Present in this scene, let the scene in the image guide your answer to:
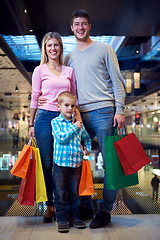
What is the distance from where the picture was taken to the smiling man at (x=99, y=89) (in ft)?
6.19

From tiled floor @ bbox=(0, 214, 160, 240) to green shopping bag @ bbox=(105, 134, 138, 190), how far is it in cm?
28

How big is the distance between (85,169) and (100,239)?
419mm

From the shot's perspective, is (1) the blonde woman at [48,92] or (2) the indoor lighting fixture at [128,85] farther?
(2) the indoor lighting fixture at [128,85]

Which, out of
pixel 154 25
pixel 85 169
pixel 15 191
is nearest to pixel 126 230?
pixel 85 169

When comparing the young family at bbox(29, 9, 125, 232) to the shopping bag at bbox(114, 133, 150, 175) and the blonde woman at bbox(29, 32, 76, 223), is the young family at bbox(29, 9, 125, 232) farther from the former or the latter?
the shopping bag at bbox(114, 133, 150, 175)

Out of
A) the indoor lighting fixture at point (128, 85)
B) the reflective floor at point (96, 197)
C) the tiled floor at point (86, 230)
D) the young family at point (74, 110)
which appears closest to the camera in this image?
the tiled floor at point (86, 230)

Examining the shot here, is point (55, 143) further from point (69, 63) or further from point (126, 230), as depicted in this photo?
point (126, 230)

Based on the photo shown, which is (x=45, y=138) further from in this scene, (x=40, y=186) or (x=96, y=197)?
(x=96, y=197)

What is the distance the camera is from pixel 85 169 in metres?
1.85

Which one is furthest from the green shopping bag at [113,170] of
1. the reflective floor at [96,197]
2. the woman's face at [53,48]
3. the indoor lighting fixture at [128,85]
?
the indoor lighting fixture at [128,85]

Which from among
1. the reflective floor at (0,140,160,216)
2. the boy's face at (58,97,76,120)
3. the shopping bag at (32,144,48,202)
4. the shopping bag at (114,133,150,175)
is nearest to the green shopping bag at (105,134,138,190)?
the shopping bag at (114,133,150,175)

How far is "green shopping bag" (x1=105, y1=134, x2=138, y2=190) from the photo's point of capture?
178 cm

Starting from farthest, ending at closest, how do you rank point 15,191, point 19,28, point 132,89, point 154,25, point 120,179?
point 132,89, point 154,25, point 19,28, point 15,191, point 120,179

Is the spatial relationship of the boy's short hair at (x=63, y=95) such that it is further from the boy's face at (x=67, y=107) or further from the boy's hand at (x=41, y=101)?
the boy's hand at (x=41, y=101)
